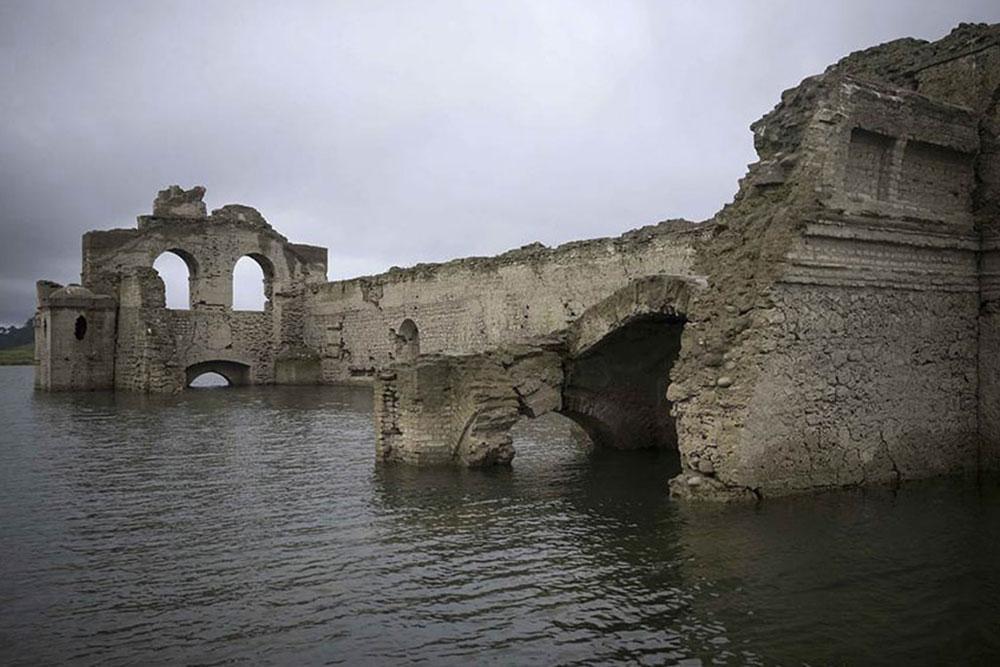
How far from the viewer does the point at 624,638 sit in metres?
5.70

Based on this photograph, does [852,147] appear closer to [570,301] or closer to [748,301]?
[748,301]

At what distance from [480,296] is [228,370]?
1289cm

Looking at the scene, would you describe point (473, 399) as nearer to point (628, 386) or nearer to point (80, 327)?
point (628, 386)

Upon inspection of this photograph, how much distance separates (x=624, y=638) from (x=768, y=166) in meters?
5.74

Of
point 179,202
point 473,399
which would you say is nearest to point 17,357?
point 179,202

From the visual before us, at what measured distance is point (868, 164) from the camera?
30.8ft

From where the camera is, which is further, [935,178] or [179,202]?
[179,202]

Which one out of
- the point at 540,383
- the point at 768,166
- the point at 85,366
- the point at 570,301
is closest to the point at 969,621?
the point at 768,166

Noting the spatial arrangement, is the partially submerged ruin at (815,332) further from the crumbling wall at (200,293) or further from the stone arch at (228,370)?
the stone arch at (228,370)

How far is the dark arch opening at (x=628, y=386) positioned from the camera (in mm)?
12078

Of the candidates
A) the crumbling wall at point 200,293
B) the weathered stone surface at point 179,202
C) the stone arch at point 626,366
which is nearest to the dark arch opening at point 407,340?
the crumbling wall at point 200,293

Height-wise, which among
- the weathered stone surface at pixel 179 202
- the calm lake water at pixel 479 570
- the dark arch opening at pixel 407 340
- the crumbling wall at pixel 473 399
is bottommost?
the calm lake water at pixel 479 570

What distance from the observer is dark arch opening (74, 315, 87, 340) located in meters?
29.1

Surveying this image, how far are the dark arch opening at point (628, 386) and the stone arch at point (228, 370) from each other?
22570mm
